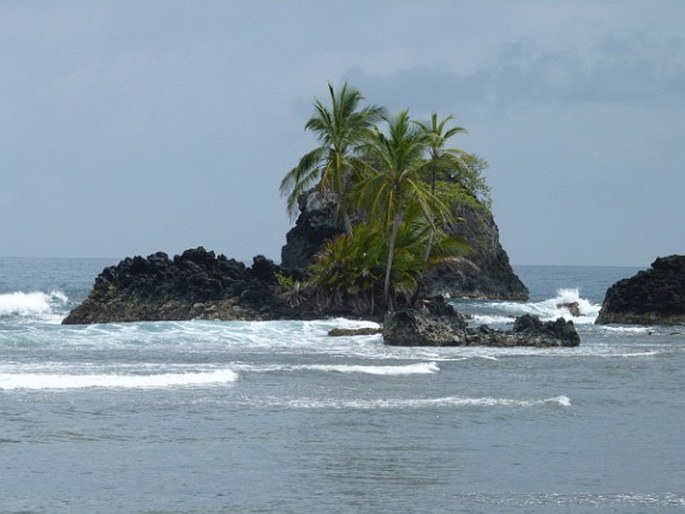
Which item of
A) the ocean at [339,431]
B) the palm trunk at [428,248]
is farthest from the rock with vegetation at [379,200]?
the ocean at [339,431]

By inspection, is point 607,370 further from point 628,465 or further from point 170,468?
point 170,468

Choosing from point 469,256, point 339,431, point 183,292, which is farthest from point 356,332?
point 469,256

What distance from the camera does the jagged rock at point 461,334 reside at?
35.7 meters

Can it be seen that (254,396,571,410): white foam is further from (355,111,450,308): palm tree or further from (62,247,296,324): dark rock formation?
(62,247,296,324): dark rock formation

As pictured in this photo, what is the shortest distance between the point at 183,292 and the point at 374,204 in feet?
27.8

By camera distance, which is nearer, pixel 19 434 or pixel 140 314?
pixel 19 434

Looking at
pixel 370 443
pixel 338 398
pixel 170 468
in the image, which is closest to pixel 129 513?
pixel 170 468

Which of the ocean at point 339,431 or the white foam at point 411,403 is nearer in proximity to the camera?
the ocean at point 339,431

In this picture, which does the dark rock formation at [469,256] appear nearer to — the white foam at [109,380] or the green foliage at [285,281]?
the green foliage at [285,281]

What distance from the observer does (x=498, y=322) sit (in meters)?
53.2

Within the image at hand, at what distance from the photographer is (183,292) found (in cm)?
4669

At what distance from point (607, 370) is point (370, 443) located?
42.3 feet

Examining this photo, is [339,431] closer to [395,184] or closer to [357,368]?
[357,368]

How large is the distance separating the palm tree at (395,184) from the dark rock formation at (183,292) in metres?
4.84
